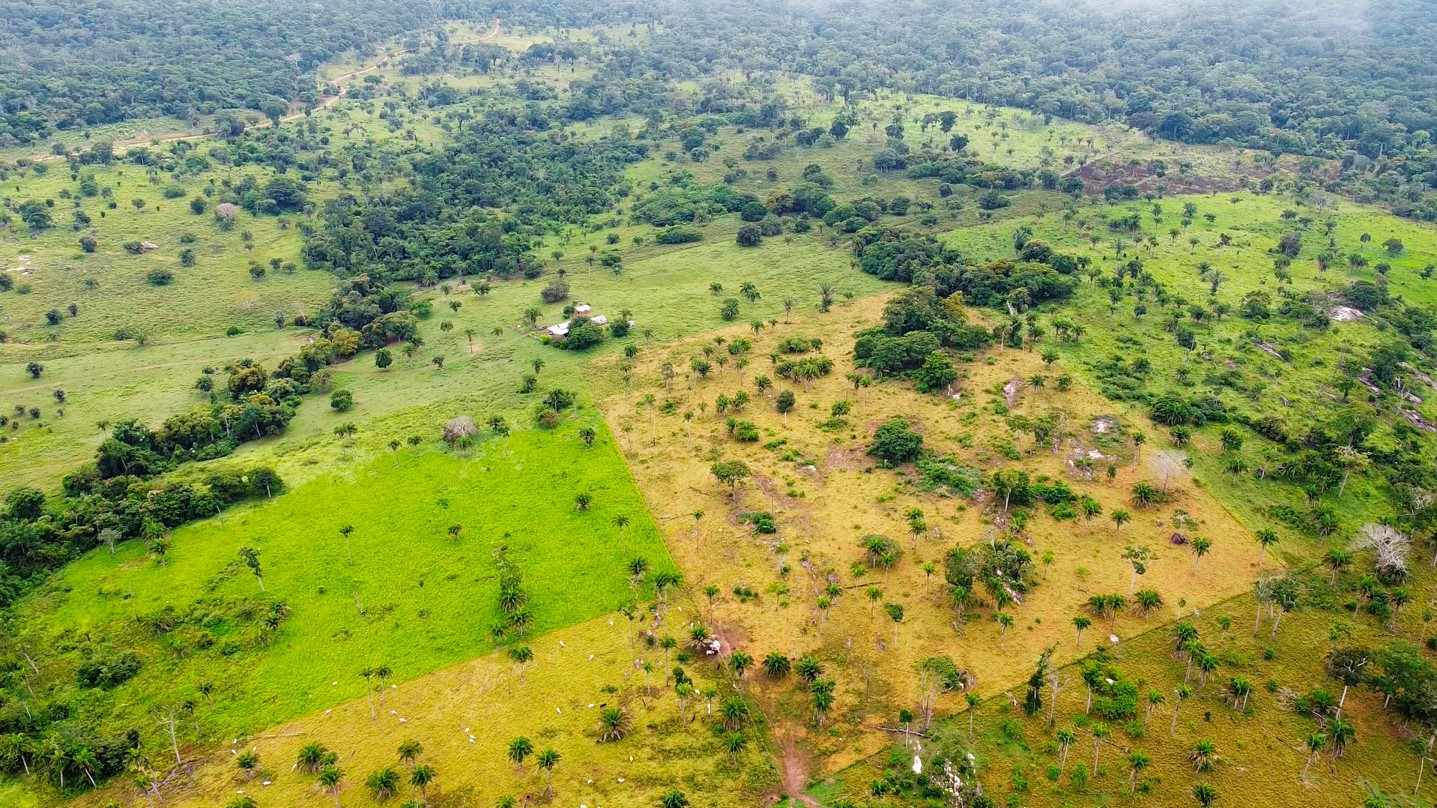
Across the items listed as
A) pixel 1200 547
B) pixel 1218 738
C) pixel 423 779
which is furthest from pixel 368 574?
pixel 1200 547

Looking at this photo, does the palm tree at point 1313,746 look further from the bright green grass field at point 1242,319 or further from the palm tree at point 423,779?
the palm tree at point 423,779

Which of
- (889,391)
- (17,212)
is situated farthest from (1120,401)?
(17,212)

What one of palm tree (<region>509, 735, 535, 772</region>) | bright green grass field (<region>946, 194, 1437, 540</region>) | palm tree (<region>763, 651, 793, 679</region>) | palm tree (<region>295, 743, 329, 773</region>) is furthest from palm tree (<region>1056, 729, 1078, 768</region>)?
palm tree (<region>295, 743, 329, 773</region>)

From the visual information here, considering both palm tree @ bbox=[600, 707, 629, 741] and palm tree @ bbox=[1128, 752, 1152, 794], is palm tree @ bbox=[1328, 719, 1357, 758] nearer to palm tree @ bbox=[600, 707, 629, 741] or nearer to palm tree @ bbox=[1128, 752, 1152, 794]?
palm tree @ bbox=[1128, 752, 1152, 794]

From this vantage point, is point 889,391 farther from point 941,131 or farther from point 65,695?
point 941,131

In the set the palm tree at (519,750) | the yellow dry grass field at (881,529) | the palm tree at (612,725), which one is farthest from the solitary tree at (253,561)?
the yellow dry grass field at (881,529)
